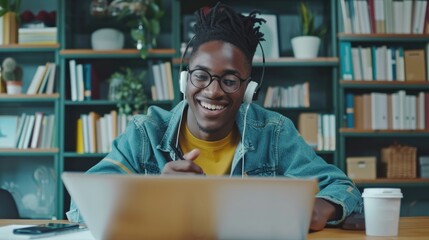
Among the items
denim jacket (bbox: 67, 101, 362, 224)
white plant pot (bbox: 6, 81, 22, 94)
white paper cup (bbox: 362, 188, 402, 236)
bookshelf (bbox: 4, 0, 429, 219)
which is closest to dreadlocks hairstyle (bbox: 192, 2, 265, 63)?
denim jacket (bbox: 67, 101, 362, 224)

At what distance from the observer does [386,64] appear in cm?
371

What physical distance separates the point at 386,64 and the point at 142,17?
1.54 meters

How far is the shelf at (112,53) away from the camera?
3.63 meters

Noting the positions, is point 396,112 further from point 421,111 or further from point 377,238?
point 377,238

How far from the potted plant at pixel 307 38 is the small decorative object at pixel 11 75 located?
1.75 meters

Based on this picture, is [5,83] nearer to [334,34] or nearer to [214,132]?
[334,34]

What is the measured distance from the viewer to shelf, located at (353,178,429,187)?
360 centimetres

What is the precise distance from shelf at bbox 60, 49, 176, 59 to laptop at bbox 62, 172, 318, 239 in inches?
109

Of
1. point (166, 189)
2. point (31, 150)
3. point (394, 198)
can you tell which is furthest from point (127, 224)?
point (31, 150)

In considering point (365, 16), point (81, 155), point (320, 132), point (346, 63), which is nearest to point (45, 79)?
point (81, 155)

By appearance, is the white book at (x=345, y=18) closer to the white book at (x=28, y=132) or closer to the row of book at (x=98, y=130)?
the row of book at (x=98, y=130)

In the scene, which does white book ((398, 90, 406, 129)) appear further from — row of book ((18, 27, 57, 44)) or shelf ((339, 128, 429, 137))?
row of book ((18, 27, 57, 44))

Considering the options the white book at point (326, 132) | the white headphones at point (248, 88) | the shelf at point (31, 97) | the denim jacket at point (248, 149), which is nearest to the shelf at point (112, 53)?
the shelf at point (31, 97)

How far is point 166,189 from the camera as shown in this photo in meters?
0.81
